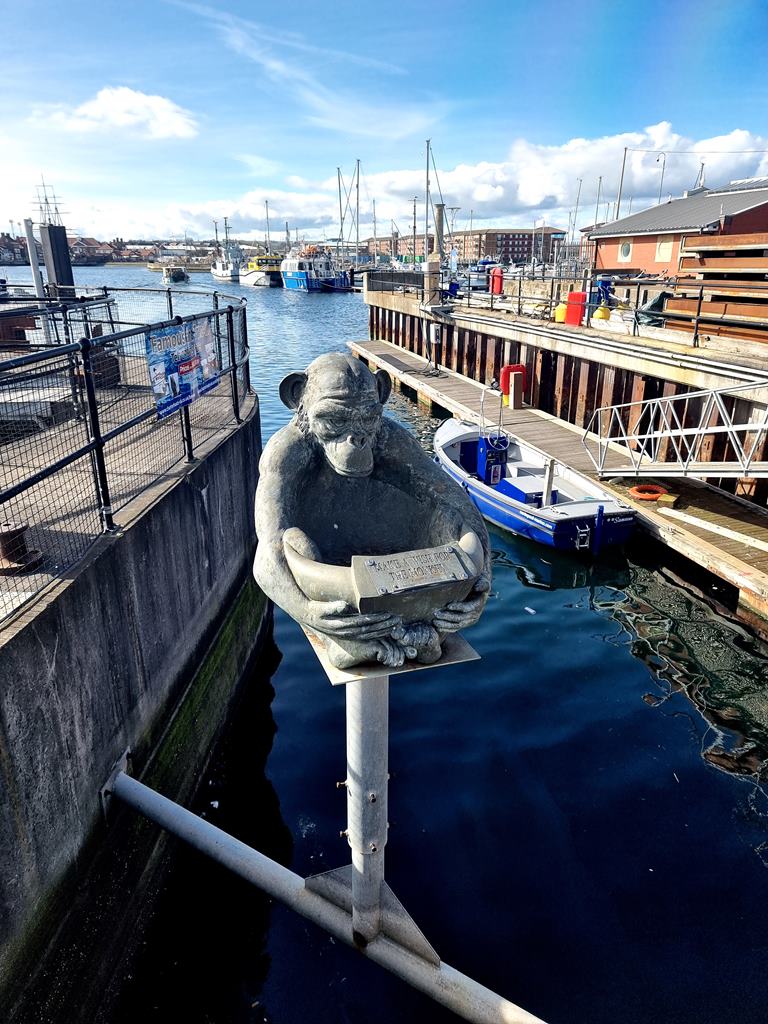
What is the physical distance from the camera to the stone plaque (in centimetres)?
280

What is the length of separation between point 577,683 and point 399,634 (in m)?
8.01

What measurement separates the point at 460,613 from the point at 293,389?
5.44 feet

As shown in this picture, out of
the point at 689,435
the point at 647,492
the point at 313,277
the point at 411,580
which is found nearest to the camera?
the point at 411,580

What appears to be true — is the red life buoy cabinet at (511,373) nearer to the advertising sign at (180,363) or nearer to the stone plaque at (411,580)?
the advertising sign at (180,363)

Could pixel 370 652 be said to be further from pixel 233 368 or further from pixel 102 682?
pixel 233 368

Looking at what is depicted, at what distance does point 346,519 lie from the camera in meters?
3.81

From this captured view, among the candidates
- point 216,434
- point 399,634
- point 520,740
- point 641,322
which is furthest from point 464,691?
point 641,322

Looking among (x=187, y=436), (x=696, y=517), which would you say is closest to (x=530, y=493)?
(x=696, y=517)

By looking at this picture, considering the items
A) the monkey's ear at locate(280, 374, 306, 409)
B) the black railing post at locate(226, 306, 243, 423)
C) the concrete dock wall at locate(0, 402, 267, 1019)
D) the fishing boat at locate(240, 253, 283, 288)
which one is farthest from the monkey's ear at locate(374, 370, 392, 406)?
the fishing boat at locate(240, 253, 283, 288)

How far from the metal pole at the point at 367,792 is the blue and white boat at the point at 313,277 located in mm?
100866

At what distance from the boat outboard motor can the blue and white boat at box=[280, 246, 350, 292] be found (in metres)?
88.4

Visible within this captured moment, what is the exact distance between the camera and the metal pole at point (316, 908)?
435 cm

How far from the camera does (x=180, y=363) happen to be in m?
7.71

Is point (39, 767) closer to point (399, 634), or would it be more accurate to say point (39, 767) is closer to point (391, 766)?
point (399, 634)
